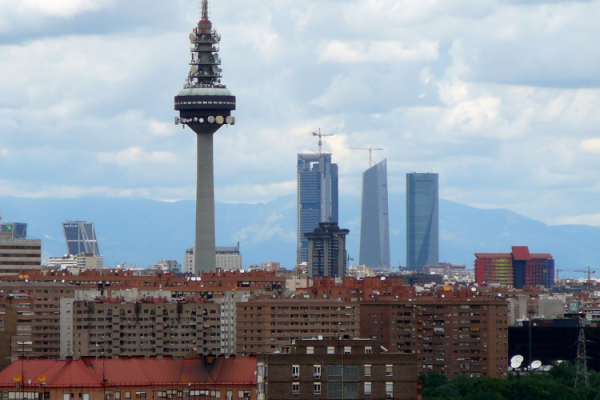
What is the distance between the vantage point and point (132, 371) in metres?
124

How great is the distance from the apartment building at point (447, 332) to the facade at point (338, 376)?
10064cm

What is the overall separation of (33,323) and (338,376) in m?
102

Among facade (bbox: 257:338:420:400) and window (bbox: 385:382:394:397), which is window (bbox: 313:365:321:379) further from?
window (bbox: 385:382:394:397)

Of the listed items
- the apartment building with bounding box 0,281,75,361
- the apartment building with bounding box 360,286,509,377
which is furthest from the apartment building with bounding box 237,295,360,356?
the apartment building with bounding box 0,281,75,361

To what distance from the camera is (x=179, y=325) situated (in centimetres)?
17400

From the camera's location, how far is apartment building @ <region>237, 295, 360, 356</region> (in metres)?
172

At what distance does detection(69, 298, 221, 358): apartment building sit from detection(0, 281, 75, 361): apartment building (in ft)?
7.28

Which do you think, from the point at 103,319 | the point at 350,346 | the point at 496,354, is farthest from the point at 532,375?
the point at 350,346

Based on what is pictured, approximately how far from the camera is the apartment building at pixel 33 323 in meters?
171

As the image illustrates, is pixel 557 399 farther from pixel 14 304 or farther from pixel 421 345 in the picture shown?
pixel 14 304

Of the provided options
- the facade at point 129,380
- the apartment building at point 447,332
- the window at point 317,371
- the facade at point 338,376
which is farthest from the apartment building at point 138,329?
the window at point 317,371

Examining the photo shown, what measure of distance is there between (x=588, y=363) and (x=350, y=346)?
11094 cm

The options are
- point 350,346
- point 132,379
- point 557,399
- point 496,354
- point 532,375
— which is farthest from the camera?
point 496,354

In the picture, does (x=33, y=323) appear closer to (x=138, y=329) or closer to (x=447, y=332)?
(x=138, y=329)
